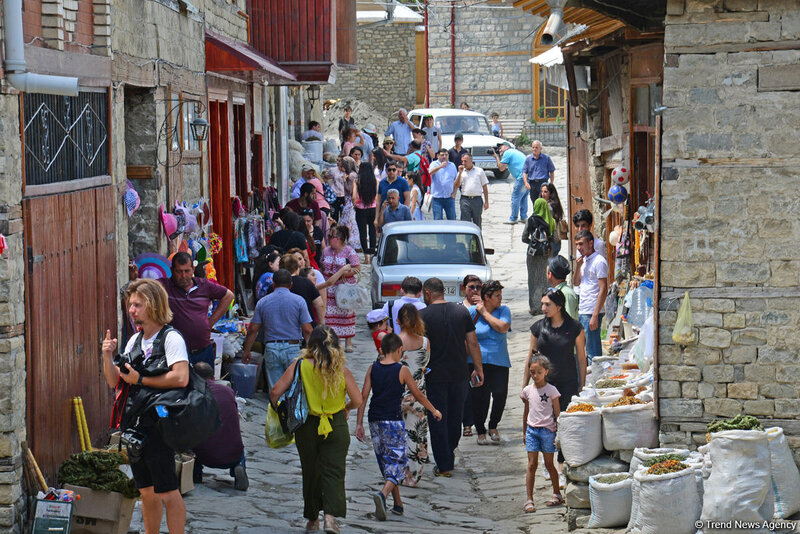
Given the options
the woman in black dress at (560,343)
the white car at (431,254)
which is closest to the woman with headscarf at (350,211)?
the white car at (431,254)

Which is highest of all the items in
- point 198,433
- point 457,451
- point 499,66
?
point 499,66

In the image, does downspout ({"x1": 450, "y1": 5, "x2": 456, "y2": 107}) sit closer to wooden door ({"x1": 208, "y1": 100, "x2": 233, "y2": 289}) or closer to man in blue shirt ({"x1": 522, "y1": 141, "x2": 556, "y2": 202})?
man in blue shirt ({"x1": 522, "y1": 141, "x2": 556, "y2": 202})

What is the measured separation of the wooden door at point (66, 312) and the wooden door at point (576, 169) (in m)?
8.12

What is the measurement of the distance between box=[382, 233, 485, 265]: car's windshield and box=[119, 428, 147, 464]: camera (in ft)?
26.4

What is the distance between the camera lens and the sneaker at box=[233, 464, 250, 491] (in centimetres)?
852

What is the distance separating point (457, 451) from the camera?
10430mm

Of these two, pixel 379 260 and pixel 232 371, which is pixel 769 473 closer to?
pixel 232 371

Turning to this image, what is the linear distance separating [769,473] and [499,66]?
31.8m

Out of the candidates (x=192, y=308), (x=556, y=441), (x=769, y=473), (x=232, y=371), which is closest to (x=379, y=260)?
(x=232, y=371)

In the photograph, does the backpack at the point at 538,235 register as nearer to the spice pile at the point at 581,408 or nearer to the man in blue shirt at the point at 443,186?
the man in blue shirt at the point at 443,186

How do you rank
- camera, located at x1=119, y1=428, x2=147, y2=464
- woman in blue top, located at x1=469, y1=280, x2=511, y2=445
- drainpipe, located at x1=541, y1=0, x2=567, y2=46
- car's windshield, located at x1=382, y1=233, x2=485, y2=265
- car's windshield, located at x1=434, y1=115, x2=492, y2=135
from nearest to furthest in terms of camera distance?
camera, located at x1=119, y1=428, x2=147, y2=464 < drainpipe, located at x1=541, y1=0, x2=567, y2=46 < woman in blue top, located at x1=469, y1=280, x2=511, y2=445 < car's windshield, located at x1=382, y1=233, x2=485, y2=265 < car's windshield, located at x1=434, y1=115, x2=492, y2=135

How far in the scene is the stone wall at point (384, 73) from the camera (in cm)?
4631

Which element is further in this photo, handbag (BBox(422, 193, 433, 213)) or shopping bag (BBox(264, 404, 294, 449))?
handbag (BBox(422, 193, 433, 213))

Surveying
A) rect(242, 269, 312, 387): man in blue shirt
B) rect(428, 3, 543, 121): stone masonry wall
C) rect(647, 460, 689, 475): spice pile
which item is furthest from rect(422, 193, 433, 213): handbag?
rect(428, 3, 543, 121): stone masonry wall
